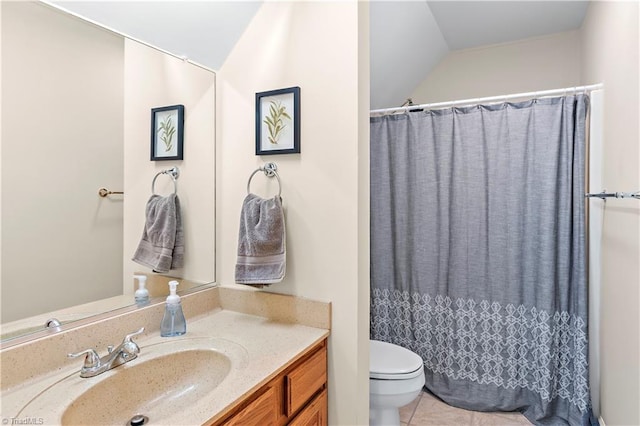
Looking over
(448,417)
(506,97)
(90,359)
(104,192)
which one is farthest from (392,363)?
(506,97)

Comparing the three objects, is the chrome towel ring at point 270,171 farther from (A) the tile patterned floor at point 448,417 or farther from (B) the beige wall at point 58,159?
(A) the tile patterned floor at point 448,417

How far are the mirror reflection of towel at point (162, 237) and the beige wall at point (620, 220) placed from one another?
6.21 feet

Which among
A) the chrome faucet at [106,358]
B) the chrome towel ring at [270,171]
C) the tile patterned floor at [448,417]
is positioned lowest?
the tile patterned floor at [448,417]

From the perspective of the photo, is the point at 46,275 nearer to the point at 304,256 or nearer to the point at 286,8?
the point at 304,256

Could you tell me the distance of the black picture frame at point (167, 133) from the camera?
148 centimetres

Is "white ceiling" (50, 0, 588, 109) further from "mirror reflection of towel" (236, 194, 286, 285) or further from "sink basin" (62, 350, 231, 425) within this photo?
"sink basin" (62, 350, 231, 425)

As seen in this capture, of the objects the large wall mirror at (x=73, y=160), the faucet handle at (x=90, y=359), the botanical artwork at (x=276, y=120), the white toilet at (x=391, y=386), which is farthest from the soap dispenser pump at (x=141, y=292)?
the white toilet at (x=391, y=386)

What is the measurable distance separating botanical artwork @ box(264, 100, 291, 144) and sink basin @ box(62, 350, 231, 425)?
891mm

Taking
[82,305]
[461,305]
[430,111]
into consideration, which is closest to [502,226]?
[461,305]

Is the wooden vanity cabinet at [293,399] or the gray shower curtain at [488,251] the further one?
the gray shower curtain at [488,251]

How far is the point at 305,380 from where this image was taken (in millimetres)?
1256

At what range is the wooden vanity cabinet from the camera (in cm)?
100

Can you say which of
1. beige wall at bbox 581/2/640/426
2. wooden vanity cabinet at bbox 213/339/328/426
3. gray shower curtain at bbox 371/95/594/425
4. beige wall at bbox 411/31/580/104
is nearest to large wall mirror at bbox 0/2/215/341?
wooden vanity cabinet at bbox 213/339/328/426

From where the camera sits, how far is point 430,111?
2396 millimetres
